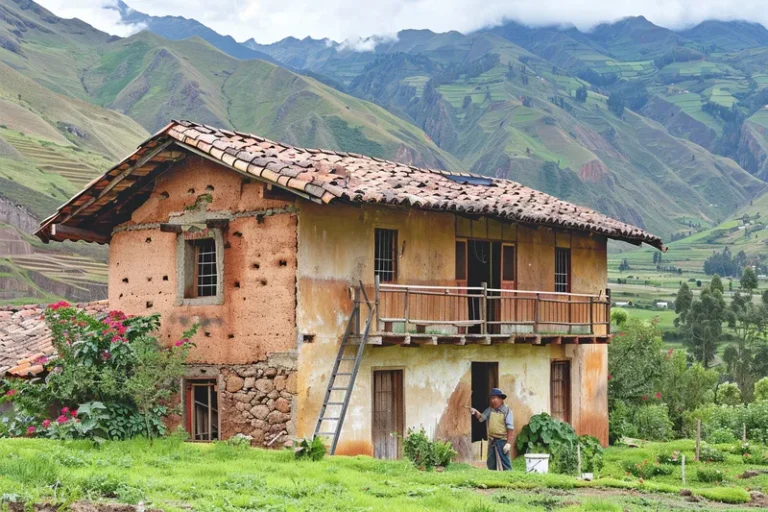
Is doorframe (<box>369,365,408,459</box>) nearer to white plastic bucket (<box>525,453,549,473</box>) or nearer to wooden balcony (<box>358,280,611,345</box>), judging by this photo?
wooden balcony (<box>358,280,611,345</box>)

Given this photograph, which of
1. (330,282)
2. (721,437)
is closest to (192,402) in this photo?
(330,282)

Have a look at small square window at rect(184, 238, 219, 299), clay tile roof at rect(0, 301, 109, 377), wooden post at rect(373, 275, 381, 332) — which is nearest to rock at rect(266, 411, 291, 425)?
wooden post at rect(373, 275, 381, 332)

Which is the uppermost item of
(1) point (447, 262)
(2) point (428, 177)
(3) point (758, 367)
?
(2) point (428, 177)

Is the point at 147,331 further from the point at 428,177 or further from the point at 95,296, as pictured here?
the point at 95,296

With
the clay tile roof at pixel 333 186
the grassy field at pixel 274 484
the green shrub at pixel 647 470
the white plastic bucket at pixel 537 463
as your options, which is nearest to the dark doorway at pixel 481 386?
the green shrub at pixel 647 470

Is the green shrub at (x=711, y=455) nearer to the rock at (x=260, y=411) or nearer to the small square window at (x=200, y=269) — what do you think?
the rock at (x=260, y=411)

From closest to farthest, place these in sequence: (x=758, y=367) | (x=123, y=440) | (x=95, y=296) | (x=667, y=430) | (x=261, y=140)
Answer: (x=123, y=440) < (x=261, y=140) < (x=667, y=430) < (x=758, y=367) < (x=95, y=296)

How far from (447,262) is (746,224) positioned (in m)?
188

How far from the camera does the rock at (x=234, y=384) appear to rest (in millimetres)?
18047

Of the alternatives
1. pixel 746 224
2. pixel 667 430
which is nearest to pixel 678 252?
pixel 746 224

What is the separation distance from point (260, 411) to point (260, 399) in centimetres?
21

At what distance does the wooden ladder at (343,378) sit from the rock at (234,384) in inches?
64.2

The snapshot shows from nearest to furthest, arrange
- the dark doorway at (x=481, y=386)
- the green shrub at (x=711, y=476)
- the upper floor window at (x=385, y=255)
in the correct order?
the green shrub at (x=711, y=476) → the upper floor window at (x=385, y=255) → the dark doorway at (x=481, y=386)

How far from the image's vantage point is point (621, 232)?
→ 75.6ft
